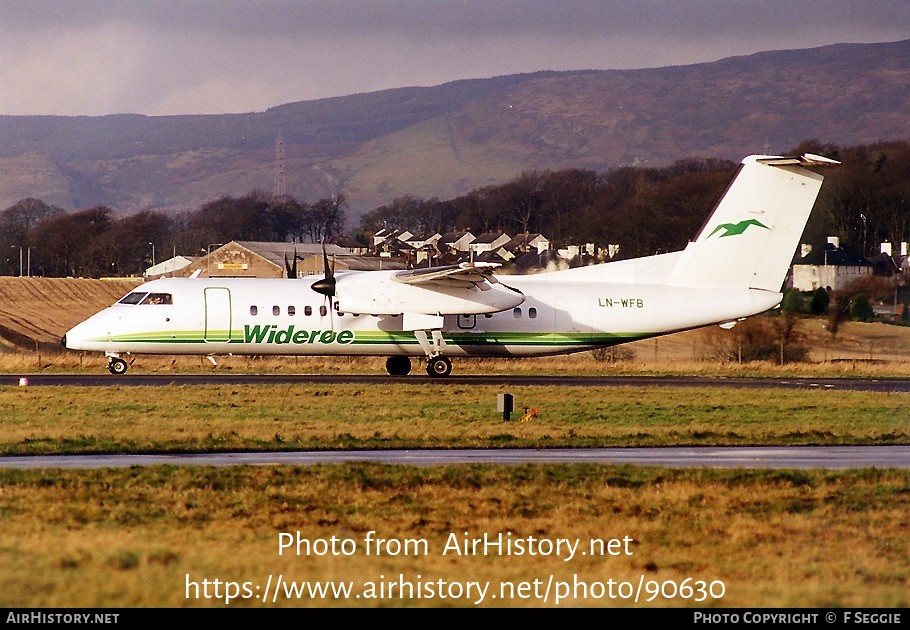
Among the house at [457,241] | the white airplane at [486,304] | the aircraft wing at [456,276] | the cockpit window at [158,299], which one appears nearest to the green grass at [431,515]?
the aircraft wing at [456,276]

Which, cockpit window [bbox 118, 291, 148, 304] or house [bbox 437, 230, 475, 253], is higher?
house [bbox 437, 230, 475, 253]

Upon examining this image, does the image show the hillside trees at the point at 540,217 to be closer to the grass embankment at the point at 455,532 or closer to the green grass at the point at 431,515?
the green grass at the point at 431,515

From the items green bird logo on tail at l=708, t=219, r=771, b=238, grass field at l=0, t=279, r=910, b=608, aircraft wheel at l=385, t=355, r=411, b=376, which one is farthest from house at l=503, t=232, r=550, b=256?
grass field at l=0, t=279, r=910, b=608

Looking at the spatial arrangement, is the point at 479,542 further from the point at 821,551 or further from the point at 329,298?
the point at 329,298

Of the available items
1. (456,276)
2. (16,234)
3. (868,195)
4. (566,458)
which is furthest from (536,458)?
(16,234)

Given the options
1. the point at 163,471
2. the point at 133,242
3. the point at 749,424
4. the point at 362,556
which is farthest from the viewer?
the point at 133,242

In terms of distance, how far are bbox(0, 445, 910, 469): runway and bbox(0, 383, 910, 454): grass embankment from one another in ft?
2.87

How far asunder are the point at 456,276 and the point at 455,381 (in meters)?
3.29

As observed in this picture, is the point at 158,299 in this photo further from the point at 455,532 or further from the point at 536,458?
the point at 455,532

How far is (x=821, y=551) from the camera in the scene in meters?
12.1

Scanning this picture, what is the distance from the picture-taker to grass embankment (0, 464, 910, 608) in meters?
9.94

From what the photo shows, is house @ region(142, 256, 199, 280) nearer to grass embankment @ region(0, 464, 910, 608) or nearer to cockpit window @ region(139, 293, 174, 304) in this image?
cockpit window @ region(139, 293, 174, 304)
